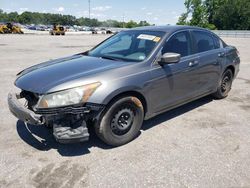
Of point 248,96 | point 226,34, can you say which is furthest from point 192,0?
point 248,96

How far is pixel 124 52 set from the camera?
4523 mm

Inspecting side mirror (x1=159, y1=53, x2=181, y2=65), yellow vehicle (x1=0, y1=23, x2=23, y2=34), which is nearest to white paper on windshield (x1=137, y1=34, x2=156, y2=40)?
side mirror (x1=159, y1=53, x2=181, y2=65)

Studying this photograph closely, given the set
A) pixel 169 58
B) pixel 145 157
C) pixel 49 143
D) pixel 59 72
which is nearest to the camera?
pixel 145 157

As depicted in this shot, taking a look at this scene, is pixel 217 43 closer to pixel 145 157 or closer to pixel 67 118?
pixel 145 157

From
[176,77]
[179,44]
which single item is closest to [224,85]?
[179,44]

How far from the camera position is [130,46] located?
4609mm

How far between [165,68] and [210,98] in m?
2.44

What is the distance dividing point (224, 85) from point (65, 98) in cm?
404

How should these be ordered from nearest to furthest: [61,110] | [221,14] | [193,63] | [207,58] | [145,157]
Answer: [61,110] → [145,157] → [193,63] → [207,58] → [221,14]

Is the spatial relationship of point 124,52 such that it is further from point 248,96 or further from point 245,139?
point 248,96

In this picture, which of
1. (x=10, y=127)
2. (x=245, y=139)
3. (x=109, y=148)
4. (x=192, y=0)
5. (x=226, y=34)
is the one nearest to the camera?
(x=109, y=148)

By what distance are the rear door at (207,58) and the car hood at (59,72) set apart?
1.75 metres

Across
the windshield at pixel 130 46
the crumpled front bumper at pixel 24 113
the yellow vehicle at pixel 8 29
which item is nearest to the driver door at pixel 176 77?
the windshield at pixel 130 46

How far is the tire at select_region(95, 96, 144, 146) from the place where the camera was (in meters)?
3.61
